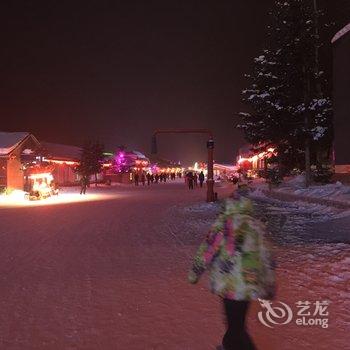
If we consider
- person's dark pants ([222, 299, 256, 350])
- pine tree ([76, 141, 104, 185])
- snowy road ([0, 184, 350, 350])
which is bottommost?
snowy road ([0, 184, 350, 350])

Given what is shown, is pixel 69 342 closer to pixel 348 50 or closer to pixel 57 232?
pixel 57 232

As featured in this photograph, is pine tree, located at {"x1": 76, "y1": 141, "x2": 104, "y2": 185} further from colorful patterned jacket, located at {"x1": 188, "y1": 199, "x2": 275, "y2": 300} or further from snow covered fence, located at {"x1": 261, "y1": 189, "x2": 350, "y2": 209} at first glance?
colorful patterned jacket, located at {"x1": 188, "y1": 199, "x2": 275, "y2": 300}

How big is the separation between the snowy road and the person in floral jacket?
2.03 feet

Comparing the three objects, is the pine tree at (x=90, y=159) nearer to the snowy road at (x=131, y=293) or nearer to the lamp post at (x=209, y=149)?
the lamp post at (x=209, y=149)

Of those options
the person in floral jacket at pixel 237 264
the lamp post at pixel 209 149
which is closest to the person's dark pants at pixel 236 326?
the person in floral jacket at pixel 237 264

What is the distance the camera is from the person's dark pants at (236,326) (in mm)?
4320

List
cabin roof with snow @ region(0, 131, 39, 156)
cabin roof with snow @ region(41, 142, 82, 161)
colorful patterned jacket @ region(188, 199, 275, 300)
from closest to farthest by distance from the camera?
colorful patterned jacket @ region(188, 199, 275, 300) < cabin roof with snow @ region(0, 131, 39, 156) < cabin roof with snow @ region(41, 142, 82, 161)

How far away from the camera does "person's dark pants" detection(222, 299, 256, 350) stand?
14.2 ft

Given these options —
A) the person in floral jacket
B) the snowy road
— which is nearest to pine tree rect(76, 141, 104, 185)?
the snowy road

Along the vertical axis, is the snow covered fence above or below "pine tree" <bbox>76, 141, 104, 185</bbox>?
below

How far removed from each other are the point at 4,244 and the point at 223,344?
27.8 feet

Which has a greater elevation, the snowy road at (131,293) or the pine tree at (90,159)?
the pine tree at (90,159)

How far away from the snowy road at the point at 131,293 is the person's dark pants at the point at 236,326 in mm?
476

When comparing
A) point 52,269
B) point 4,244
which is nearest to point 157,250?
point 52,269
